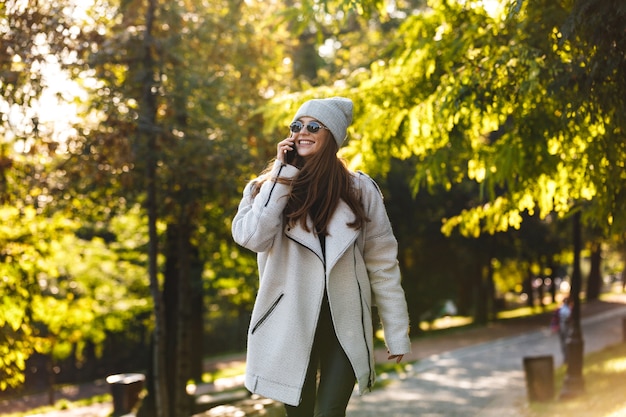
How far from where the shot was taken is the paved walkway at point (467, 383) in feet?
43.5

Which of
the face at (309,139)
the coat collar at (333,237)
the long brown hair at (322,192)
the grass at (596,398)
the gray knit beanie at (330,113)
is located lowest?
the grass at (596,398)

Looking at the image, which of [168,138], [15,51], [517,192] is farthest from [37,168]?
[517,192]

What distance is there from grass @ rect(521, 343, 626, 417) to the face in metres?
5.32

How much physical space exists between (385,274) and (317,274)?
33 centimetres

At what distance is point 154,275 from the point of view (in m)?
10.2

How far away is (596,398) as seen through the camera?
11633mm

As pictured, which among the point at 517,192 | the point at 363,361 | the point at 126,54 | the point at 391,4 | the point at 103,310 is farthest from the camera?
the point at 103,310

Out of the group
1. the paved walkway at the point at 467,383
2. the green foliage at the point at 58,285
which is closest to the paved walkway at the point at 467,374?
the paved walkway at the point at 467,383

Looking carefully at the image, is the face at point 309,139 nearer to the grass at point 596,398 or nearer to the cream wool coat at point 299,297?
the cream wool coat at point 299,297

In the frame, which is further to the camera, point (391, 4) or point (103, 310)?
point (103, 310)

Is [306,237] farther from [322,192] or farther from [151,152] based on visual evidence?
[151,152]

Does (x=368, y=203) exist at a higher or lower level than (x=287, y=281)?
higher

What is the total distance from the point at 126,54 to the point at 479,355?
51.1 ft

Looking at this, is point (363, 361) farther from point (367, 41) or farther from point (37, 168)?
point (367, 41)
